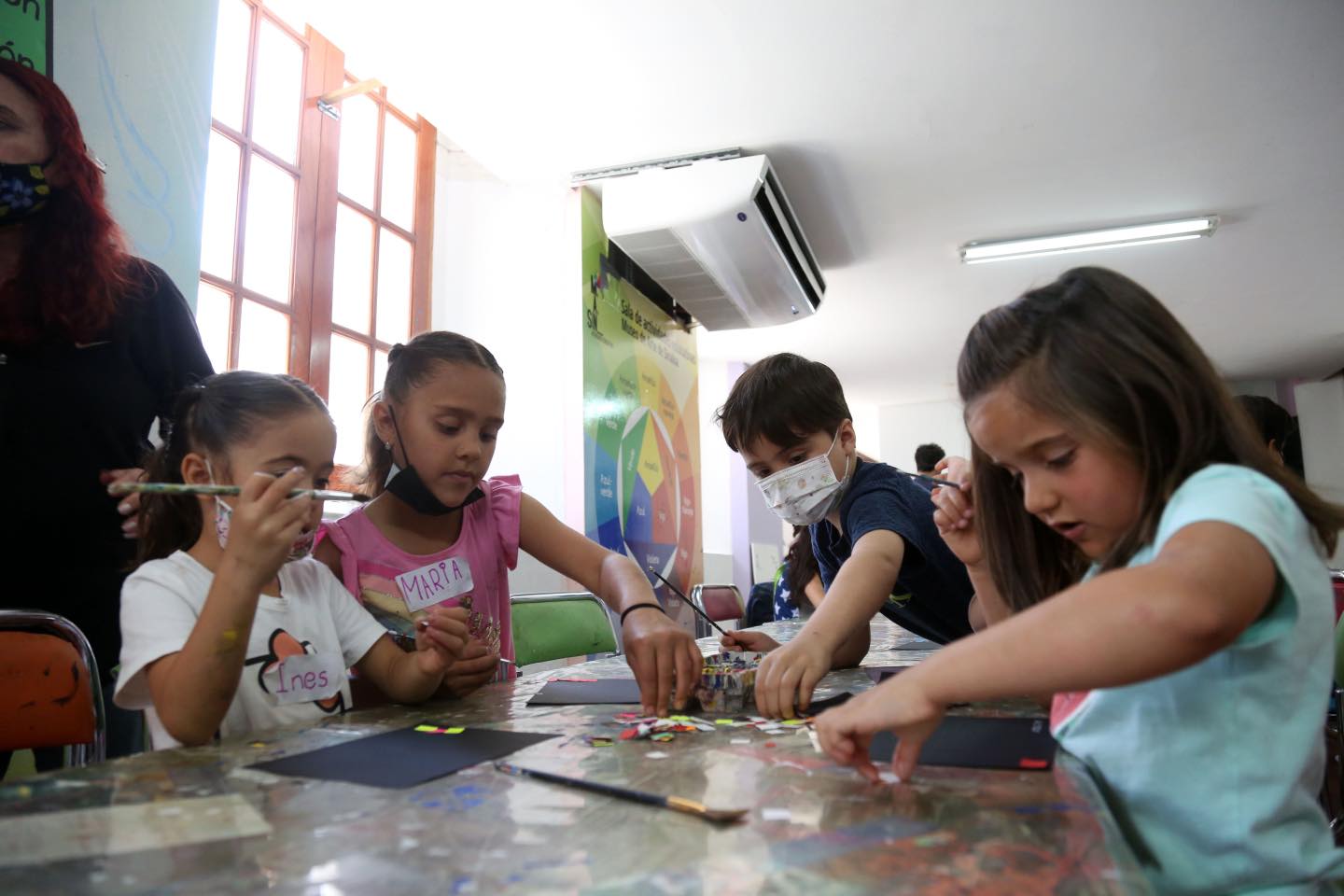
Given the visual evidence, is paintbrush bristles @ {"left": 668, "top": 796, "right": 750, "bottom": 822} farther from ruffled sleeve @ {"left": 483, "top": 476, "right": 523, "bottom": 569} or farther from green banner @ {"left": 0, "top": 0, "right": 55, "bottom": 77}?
green banner @ {"left": 0, "top": 0, "right": 55, "bottom": 77}

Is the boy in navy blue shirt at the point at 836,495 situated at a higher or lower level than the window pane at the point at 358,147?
lower

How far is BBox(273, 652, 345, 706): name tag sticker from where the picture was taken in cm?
110

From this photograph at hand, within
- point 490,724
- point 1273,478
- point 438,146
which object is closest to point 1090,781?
point 1273,478

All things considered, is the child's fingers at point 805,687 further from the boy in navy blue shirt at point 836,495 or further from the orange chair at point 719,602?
the orange chair at point 719,602

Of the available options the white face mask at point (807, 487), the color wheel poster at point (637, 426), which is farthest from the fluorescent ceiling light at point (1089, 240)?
the white face mask at point (807, 487)

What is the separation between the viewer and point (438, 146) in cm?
419

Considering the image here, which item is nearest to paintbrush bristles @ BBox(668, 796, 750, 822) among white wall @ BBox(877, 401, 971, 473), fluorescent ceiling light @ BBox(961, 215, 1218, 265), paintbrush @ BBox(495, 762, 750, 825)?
paintbrush @ BBox(495, 762, 750, 825)

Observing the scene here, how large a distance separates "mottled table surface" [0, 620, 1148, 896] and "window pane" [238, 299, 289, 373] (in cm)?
248

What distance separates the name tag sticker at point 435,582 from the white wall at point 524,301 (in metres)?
2.52

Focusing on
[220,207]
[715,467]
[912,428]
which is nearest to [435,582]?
[220,207]

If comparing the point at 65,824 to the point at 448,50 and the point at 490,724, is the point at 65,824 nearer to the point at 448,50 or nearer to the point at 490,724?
the point at 490,724

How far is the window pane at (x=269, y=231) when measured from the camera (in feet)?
9.86

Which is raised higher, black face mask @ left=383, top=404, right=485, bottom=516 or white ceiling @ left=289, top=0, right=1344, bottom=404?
white ceiling @ left=289, top=0, right=1344, bottom=404

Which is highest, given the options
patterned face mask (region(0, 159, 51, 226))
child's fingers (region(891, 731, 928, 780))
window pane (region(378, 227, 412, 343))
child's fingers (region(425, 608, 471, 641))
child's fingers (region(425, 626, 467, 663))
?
window pane (region(378, 227, 412, 343))
